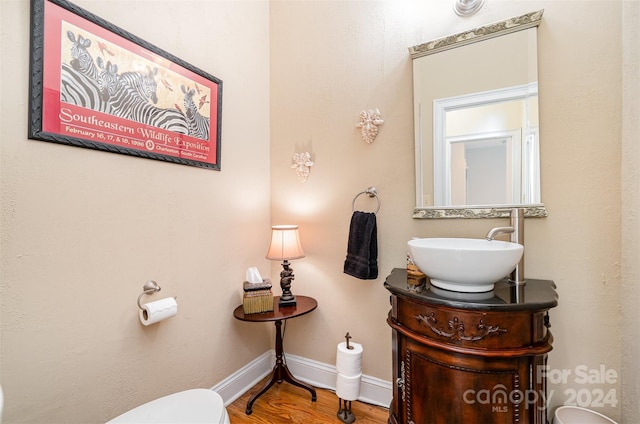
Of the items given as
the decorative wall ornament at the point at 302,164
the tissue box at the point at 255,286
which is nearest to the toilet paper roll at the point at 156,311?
the tissue box at the point at 255,286

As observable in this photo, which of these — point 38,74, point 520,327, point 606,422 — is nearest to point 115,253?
point 38,74

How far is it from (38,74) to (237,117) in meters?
1.01

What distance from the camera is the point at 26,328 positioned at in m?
1.07

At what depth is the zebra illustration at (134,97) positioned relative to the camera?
4.18 feet

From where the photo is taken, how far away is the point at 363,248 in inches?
67.2

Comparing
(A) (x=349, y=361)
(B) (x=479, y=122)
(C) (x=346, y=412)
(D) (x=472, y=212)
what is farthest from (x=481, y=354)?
(B) (x=479, y=122)

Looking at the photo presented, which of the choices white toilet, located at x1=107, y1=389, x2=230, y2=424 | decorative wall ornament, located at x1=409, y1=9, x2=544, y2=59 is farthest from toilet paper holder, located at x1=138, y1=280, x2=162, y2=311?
decorative wall ornament, located at x1=409, y1=9, x2=544, y2=59

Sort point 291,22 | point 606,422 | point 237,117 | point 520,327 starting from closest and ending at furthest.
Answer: point 520,327, point 606,422, point 237,117, point 291,22

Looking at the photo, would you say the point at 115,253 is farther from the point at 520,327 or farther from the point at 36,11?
the point at 520,327

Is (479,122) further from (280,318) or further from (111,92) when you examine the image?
(111,92)

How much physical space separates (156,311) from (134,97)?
1.01m

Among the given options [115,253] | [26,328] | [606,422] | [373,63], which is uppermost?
[373,63]

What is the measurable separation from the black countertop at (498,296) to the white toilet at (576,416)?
1.98 ft

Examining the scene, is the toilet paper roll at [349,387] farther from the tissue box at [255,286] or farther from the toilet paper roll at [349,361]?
the tissue box at [255,286]
